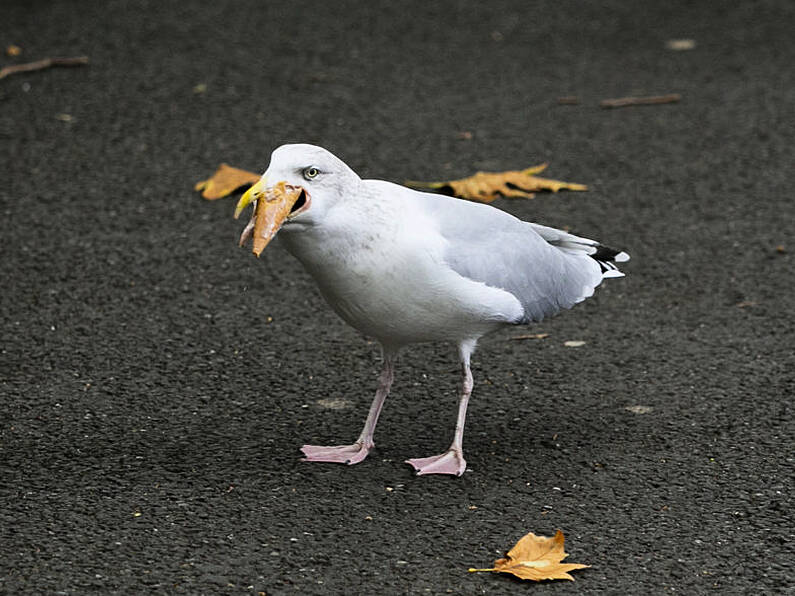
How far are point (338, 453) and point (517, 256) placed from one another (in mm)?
888

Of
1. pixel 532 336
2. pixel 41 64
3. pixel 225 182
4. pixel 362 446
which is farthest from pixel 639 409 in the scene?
pixel 41 64

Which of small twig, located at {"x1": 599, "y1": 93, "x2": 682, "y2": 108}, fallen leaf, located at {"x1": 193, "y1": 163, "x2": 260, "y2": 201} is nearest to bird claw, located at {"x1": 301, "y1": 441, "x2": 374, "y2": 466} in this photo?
fallen leaf, located at {"x1": 193, "y1": 163, "x2": 260, "y2": 201}

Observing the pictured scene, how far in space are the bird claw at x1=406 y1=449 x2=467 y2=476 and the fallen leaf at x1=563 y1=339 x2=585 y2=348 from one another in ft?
3.64

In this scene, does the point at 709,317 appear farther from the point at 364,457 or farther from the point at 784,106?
the point at 784,106

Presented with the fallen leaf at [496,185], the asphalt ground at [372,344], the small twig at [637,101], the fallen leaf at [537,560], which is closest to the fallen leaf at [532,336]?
the asphalt ground at [372,344]

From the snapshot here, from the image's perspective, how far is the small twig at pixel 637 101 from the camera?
787 centimetres

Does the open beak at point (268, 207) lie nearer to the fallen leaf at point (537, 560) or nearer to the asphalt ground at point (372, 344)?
the asphalt ground at point (372, 344)

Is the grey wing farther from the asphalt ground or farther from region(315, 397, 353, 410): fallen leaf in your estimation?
region(315, 397, 353, 410): fallen leaf

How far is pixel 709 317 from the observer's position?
5.31 metres

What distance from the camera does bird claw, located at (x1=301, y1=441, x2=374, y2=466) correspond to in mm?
4176

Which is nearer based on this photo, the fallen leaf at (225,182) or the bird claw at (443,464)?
the bird claw at (443,464)

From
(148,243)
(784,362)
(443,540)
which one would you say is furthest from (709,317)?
(148,243)

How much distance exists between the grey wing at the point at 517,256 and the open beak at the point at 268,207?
1.80 feet

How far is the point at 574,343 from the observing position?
512 centimetres
